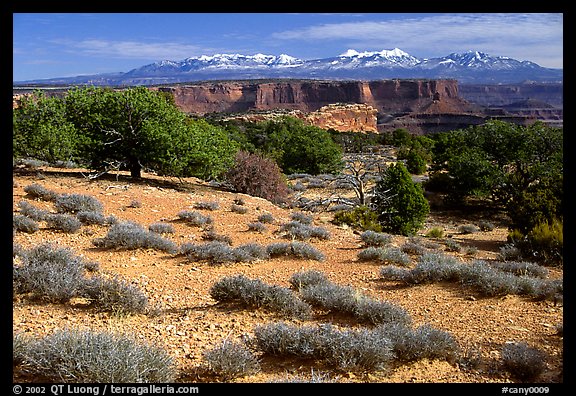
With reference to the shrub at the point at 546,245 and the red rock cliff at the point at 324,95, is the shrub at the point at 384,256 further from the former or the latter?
the red rock cliff at the point at 324,95

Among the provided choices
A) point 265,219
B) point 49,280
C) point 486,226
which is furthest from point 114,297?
point 486,226

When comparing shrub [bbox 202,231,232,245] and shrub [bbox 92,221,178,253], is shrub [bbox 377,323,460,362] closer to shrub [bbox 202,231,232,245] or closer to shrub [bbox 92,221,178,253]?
shrub [bbox 92,221,178,253]

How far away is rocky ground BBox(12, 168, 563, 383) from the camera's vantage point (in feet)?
11.8

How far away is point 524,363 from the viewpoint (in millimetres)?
3609

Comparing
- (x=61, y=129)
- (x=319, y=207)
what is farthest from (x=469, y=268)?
(x=61, y=129)

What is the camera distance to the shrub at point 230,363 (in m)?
3.23

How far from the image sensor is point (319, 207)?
1800 cm

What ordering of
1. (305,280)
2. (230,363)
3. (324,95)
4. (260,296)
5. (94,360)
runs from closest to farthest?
(94,360) → (230,363) → (260,296) → (305,280) → (324,95)

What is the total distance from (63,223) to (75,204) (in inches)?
67.2

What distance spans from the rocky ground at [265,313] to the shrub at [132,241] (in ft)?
0.43

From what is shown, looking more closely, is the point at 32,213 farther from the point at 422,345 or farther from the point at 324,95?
the point at 324,95

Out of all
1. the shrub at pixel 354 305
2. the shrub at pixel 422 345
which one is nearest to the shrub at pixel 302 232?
the shrub at pixel 354 305

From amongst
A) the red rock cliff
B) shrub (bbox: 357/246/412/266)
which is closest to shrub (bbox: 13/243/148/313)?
shrub (bbox: 357/246/412/266)
